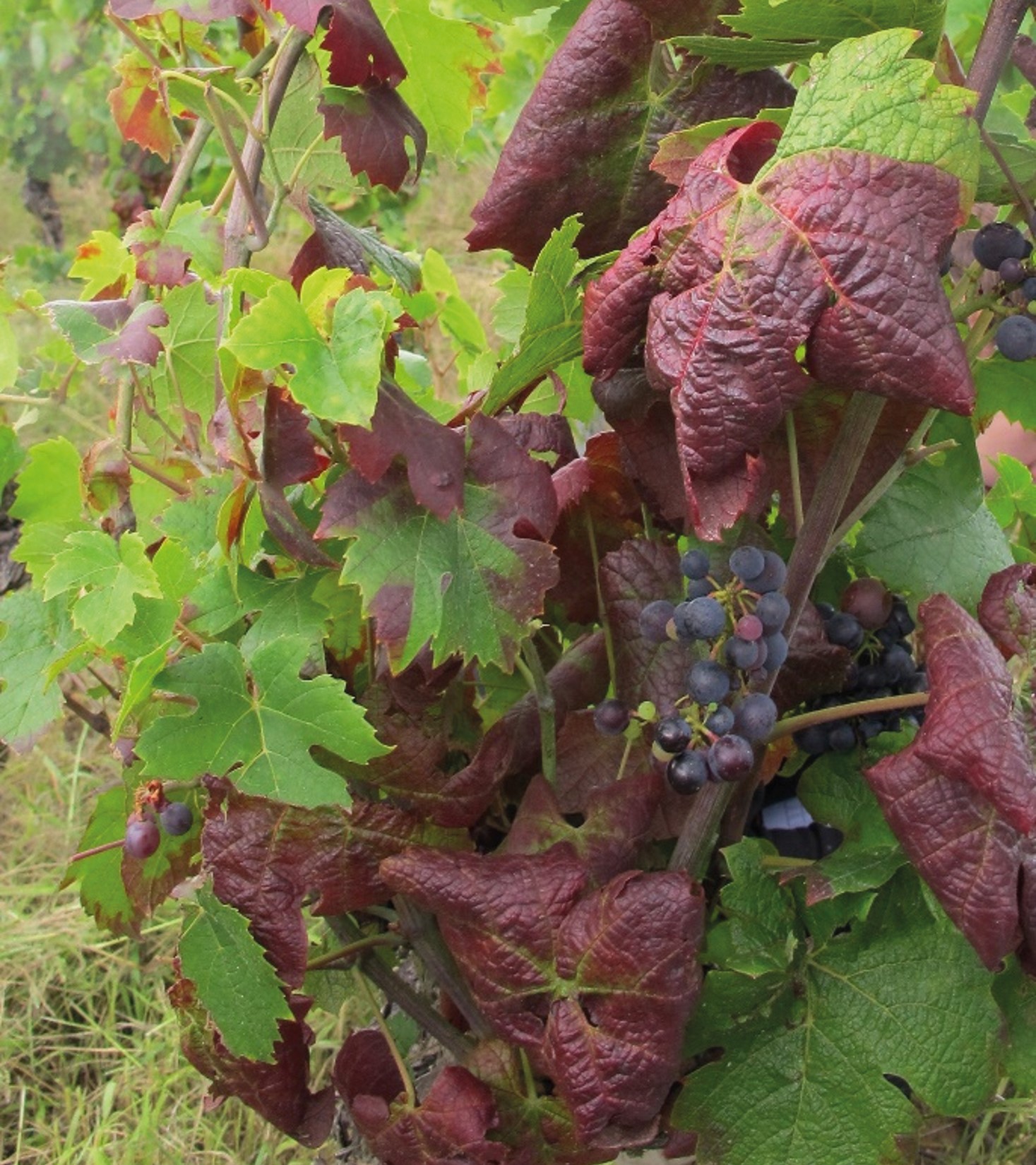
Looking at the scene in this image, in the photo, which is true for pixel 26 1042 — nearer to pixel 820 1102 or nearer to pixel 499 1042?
pixel 499 1042

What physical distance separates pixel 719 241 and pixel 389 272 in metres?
0.46

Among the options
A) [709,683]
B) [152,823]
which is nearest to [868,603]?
[709,683]

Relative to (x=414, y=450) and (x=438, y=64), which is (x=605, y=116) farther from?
(x=438, y=64)

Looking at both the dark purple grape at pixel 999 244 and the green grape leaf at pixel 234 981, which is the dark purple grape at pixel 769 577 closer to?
the dark purple grape at pixel 999 244

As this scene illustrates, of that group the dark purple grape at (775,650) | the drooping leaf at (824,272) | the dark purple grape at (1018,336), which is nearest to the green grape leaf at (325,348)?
the drooping leaf at (824,272)

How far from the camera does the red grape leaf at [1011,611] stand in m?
0.79

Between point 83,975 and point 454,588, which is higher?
point 454,588

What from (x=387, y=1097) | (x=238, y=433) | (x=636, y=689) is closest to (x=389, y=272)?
(x=238, y=433)

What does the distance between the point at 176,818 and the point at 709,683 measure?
42 centimetres

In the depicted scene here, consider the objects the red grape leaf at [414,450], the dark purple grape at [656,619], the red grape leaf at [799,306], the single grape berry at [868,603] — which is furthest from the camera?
the single grape berry at [868,603]

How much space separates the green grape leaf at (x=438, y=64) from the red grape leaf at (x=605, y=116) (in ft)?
1.01

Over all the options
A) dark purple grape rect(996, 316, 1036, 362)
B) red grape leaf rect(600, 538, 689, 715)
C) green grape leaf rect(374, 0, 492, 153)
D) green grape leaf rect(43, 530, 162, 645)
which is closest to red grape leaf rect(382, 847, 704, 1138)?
red grape leaf rect(600, 538, 689, 715)

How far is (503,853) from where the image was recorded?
86cm

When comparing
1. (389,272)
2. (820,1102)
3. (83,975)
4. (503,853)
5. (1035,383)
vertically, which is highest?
Answer: (389,272)
